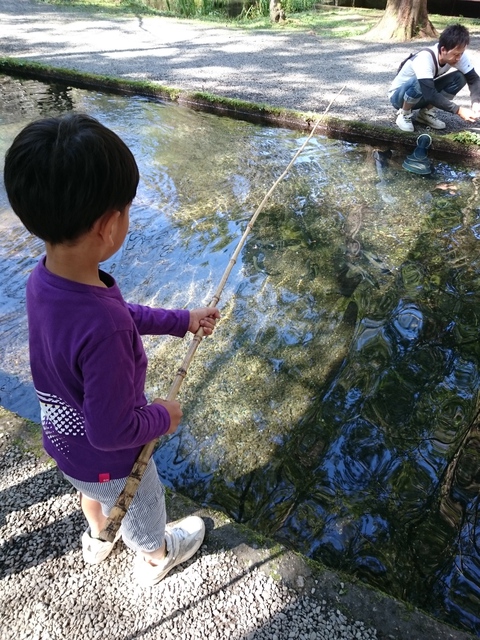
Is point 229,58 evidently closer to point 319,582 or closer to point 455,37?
point 455,37

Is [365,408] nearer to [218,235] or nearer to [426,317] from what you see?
[426,317]

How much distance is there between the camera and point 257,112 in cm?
592

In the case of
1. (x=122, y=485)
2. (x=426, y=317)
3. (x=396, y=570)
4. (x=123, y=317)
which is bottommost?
(x=396, y=570)

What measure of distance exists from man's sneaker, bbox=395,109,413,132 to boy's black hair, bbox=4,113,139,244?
5.08 metres

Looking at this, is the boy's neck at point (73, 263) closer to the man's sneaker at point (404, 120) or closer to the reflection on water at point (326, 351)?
the reflection on water at point (326, 351)

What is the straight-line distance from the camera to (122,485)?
4.19ft

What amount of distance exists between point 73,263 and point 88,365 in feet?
0.71

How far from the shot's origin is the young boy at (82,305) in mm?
887

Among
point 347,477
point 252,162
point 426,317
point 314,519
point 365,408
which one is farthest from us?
point 252,162

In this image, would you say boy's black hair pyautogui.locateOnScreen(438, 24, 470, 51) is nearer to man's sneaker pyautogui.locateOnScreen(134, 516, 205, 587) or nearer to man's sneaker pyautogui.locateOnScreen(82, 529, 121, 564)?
man's sneaker pyautogui.locateOnScreen(134, 516, 205, 587)

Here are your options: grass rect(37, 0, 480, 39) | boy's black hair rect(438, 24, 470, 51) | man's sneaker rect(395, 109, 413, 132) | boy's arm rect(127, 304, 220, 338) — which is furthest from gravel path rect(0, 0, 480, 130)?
boy's arm rect(127, 304, 220, 338)

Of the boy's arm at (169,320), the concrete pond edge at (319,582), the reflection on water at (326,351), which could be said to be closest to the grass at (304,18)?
the reflection on water at (326,351)

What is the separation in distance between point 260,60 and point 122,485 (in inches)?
334

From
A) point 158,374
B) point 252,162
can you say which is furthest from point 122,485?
point 252,162
